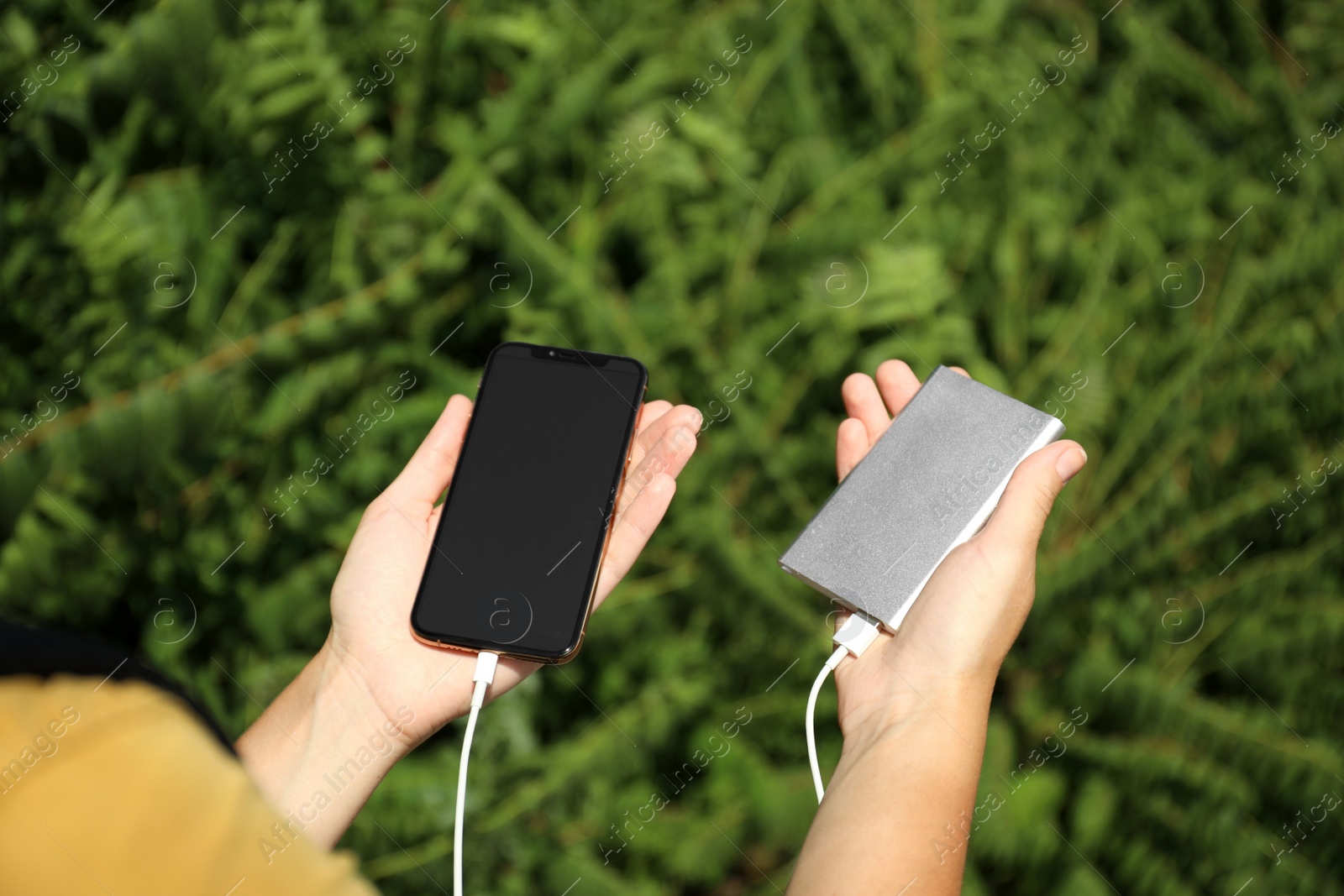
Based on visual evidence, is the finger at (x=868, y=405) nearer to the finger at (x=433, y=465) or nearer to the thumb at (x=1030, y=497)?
the thumb at (x=1030, y=497)

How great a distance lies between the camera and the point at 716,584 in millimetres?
1567

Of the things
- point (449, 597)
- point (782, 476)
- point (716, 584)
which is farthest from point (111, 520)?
point (782, 476)

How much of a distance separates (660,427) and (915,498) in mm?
349

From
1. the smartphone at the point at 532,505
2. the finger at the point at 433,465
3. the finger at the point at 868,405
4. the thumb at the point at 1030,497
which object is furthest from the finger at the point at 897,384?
the finger at the point at 433,465

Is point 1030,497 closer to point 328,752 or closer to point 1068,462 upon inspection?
point 1068,462

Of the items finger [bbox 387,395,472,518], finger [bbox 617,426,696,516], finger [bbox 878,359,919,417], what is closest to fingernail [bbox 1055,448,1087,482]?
finger [bbox 878,359,919,417]

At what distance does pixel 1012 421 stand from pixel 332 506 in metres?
1.21

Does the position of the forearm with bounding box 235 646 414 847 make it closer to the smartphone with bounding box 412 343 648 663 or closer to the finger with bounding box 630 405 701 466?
the smartphone with bounding box 412 343 648 663

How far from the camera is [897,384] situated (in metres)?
1.22

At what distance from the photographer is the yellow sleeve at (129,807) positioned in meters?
0.46

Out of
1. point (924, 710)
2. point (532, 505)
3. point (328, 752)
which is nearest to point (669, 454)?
point (532, 505)

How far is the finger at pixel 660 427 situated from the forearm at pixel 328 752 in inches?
17.6

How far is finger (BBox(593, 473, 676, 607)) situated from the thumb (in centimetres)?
39

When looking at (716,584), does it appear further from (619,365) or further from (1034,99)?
(1034,99)
